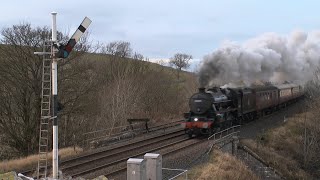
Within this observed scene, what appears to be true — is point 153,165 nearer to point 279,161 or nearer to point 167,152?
point 167,152

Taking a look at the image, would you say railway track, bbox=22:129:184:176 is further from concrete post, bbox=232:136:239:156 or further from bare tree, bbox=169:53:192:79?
bare tree, bbox=169:53:192:79

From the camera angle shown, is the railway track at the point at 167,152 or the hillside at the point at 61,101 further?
the hillside at the point at 61,101

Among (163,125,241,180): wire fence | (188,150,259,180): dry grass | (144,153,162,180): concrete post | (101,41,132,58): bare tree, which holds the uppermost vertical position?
(101,41,132,58): bare tree

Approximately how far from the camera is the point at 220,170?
1703 cm

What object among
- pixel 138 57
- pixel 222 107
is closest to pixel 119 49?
pixel 138 57

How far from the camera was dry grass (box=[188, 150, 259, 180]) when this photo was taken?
52.7 feet

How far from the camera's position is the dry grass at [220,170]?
1608 cm

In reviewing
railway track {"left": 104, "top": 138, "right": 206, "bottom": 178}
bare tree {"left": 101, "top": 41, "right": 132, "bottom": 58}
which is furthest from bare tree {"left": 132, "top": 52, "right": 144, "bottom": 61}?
railway track {"left": 104, "top": 138, "right": 206, "bottom": 178}

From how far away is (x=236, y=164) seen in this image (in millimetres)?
18969

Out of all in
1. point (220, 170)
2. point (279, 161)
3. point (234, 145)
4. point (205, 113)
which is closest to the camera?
point (220, 170)

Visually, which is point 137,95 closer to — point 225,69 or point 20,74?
point 225,69

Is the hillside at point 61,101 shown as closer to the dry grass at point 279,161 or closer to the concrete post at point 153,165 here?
the dry grass at point 279,161

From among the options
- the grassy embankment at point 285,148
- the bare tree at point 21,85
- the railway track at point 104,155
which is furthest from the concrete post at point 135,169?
the bare tree at point 21,85

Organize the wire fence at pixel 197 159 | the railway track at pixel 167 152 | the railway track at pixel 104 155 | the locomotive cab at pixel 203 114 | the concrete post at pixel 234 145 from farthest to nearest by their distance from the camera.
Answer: the locomotive cab at pixel 203 114
the concrete post at pixel 234 145
the railway track at pixel 104 155
the wire fence at pixel 197 159
the railway track at pixel 167 152
